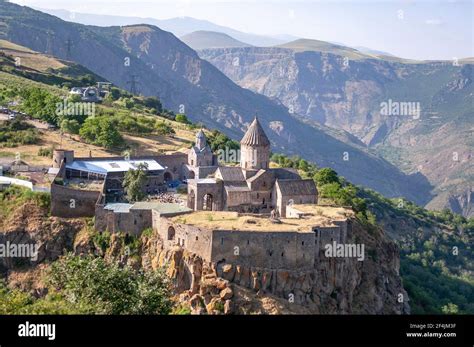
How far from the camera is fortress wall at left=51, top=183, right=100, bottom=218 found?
50219mm

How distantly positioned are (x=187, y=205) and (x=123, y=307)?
1124 inches

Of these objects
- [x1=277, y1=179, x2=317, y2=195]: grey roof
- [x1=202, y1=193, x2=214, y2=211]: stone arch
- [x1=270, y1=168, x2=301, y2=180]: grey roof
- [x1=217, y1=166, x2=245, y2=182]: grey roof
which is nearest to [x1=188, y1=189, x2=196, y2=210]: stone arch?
[x1=202, y1=193, x2=214, y2=211]: stone arch

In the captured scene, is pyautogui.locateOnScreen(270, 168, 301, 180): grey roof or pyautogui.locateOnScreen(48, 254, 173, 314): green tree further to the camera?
pyautogui.locateOnScreen(270, 168, 301, 180): grey roof

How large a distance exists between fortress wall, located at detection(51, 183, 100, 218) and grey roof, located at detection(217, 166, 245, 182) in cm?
1056

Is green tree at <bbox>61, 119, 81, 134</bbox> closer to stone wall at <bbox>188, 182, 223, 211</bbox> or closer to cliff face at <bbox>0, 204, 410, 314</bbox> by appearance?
cliff face at <bbox>0, 204, 410, 314</bbox>

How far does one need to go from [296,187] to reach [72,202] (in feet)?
59.1

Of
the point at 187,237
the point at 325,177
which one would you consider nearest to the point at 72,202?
the point at 187,237

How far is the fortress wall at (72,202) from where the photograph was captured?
50.2 metres

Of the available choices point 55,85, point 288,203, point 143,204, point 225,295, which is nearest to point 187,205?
point 143,204

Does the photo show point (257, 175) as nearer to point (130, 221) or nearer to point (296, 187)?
point (296, 187)

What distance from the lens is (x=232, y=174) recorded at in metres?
54.5

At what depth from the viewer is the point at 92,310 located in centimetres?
2227

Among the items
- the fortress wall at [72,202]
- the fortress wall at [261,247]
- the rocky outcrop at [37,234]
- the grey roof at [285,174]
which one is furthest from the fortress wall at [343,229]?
the rocky outcrop at [37,234]
